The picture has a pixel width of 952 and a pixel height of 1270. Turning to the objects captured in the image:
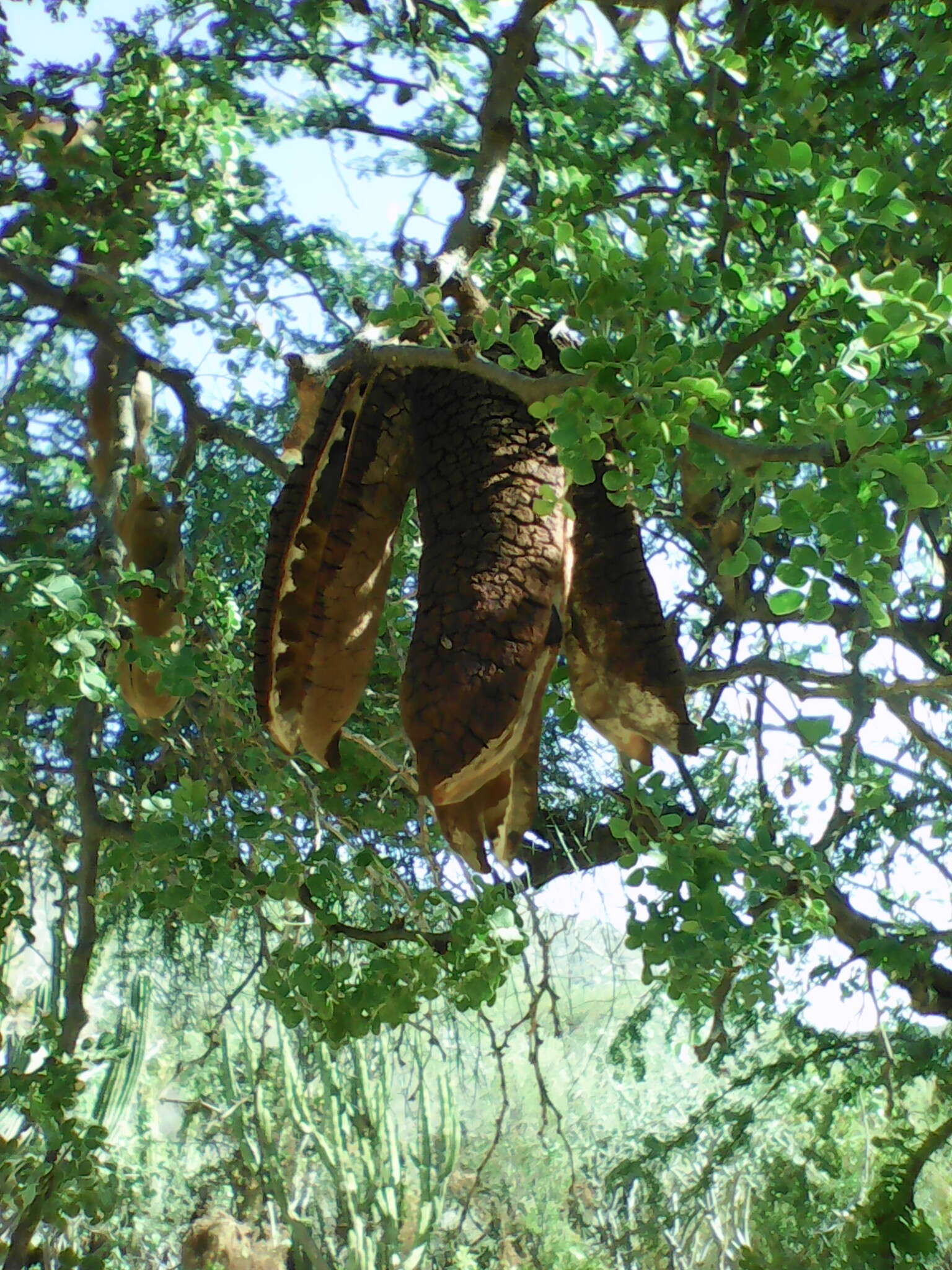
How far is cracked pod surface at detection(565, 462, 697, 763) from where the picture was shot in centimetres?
101

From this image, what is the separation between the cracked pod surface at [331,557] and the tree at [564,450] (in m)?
0.08

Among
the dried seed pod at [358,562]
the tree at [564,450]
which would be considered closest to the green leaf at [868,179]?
the tree at [564,450]

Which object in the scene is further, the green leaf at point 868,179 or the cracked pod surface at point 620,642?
the green leaf at point 868,179

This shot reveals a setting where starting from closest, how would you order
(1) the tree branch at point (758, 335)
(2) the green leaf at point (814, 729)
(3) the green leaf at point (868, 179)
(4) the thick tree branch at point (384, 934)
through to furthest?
(3) the green leaf at point (868, 179) < (2) the green leaf at point (814, 729) < (1) the tree branch at point (758, 335) < (4) the thick tree branch at point (384, 934)

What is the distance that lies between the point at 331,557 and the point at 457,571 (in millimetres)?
185

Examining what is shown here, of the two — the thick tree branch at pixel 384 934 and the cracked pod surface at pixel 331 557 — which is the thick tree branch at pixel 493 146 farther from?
the thick tree branch at pixel 384 934

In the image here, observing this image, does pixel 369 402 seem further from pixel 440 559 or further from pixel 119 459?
pixel 119 459

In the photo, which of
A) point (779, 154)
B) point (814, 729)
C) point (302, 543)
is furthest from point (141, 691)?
point (779, 154)

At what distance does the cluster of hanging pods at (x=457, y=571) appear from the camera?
2.95ft

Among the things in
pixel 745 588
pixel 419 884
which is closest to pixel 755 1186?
pixel 419 884

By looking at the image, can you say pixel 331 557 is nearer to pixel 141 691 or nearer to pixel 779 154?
pixel 779 154

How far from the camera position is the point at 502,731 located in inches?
32.2

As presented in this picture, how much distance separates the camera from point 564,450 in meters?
0.88

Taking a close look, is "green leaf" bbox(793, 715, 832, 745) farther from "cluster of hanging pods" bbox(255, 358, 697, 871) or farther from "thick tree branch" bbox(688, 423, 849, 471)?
"thick tree branch" bbox(688, 423, 849, 471)
